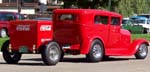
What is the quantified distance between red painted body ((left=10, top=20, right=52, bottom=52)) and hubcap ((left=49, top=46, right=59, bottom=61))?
355 millimetres

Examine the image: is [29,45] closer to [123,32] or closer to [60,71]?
[60,71]

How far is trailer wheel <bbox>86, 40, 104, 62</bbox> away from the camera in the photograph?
1870 centimetres

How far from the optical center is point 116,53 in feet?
65.6

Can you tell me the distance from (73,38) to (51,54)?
160 centimetres

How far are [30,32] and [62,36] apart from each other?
1.70 meters

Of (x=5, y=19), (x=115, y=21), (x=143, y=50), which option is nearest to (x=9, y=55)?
(x=115, y=21)

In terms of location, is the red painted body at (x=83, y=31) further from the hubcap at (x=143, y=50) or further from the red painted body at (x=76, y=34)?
the hubcap at (x=143, y=50)

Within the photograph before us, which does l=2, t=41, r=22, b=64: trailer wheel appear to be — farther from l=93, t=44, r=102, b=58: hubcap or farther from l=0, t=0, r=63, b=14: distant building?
l=0, t=0, r=63, b=14: distant building

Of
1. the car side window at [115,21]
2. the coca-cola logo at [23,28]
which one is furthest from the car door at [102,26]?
the coca-cola logo at [23,28]

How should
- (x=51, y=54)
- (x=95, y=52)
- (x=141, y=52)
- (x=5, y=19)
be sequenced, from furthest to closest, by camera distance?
(x=5, y=19) < (x=141, y=52) < (x=95, y=52) < (x=51, y=54)

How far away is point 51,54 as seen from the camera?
17156 millimetres

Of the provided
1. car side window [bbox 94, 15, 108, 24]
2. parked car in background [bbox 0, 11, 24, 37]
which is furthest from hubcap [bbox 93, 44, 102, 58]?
parked car in background [bbox 0, 11, 24, 37]

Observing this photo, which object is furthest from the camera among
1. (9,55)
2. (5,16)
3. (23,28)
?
(5,16)

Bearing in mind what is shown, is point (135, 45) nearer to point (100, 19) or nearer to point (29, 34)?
point (100, 19)
